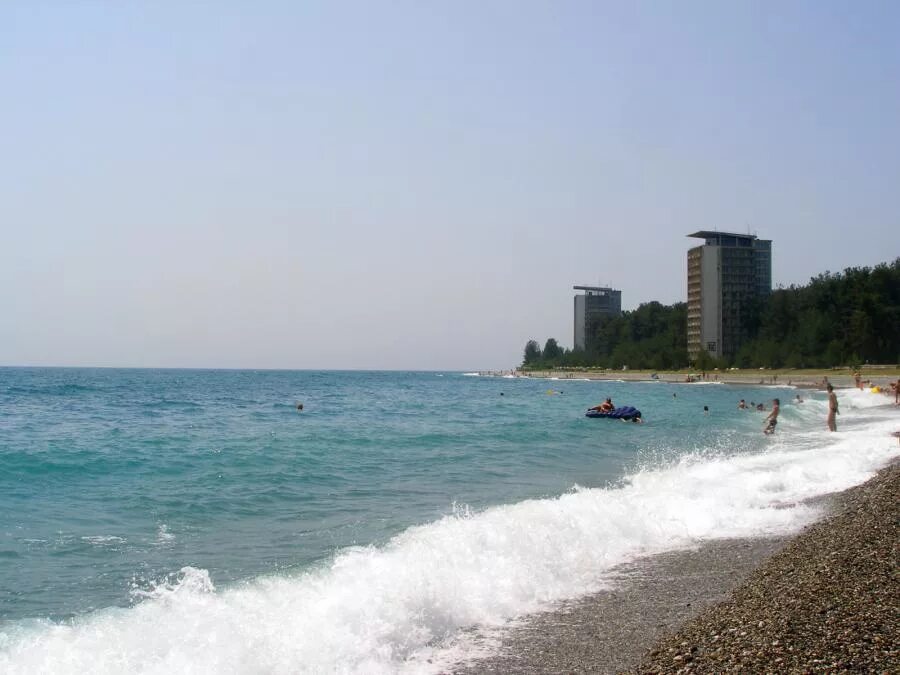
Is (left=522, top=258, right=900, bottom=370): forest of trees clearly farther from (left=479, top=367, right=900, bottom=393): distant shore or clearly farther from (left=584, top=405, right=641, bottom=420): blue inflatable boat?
(left=584, top=405, right=641, bottom=420): blue inflatable boat

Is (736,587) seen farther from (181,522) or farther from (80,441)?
(80,441)

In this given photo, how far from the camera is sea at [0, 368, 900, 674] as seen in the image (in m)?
6.82

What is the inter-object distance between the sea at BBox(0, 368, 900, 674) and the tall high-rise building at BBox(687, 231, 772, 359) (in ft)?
412

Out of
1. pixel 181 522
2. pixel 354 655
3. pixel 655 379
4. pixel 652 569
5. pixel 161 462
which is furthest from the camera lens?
pixel 655 379

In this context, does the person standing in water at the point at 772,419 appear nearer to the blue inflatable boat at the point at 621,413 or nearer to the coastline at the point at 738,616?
the blue inflatable boat at the point at 621,413

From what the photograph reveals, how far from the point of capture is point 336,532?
1167cm

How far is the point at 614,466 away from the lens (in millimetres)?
21062

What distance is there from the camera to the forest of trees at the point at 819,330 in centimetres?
10350

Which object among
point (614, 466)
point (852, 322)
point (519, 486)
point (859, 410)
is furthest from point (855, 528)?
point (852, 322)

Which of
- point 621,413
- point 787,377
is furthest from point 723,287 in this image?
point 621,413

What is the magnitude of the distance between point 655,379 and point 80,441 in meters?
106

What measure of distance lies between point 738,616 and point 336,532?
21.8 feet

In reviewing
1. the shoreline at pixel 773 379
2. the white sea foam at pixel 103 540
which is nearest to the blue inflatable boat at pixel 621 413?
the shoreline at pixel 773 379

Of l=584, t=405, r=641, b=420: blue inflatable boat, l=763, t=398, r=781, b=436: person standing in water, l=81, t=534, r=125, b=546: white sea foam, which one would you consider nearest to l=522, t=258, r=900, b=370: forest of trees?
l=584, t=405, r=641, b=420: blue inflatable boat
